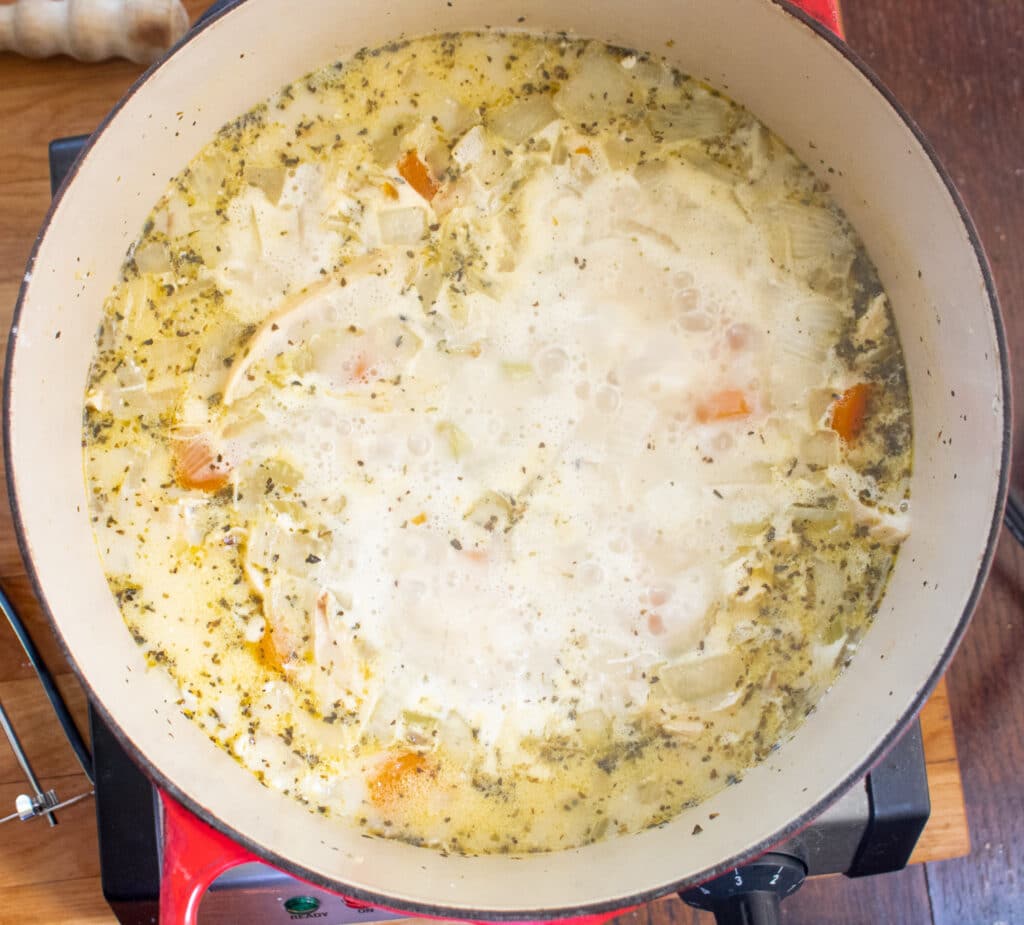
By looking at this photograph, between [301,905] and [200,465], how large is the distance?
341 millimetres

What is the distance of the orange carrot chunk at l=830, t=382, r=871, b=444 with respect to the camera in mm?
775

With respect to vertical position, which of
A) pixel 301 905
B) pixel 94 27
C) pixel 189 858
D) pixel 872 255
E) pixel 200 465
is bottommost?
pixel 301 905

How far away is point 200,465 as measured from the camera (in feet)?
2.47

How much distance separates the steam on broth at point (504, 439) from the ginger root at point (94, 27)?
0.12m

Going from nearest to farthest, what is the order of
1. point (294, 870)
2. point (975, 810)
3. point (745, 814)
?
point (294, 870) < point (745, 814) < point (975, 810)

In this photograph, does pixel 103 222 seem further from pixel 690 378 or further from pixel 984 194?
pixel 984 194

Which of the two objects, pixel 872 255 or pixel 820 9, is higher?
pixel 820 9

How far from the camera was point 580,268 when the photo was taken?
773mm

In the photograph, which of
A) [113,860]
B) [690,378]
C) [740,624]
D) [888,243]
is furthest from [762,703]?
[113,860]

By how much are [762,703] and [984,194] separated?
22.8 inches

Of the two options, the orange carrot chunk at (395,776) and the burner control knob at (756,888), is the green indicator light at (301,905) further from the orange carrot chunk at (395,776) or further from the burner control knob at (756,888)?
the burner control knob at (756,888)

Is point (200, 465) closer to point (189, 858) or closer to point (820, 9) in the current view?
point (189, 858)

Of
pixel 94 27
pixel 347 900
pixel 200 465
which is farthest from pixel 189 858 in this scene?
pixel 94 27

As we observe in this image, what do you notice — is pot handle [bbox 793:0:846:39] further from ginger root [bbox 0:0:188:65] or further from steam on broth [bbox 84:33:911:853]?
ginger root [bbox 0:0:188:65]
